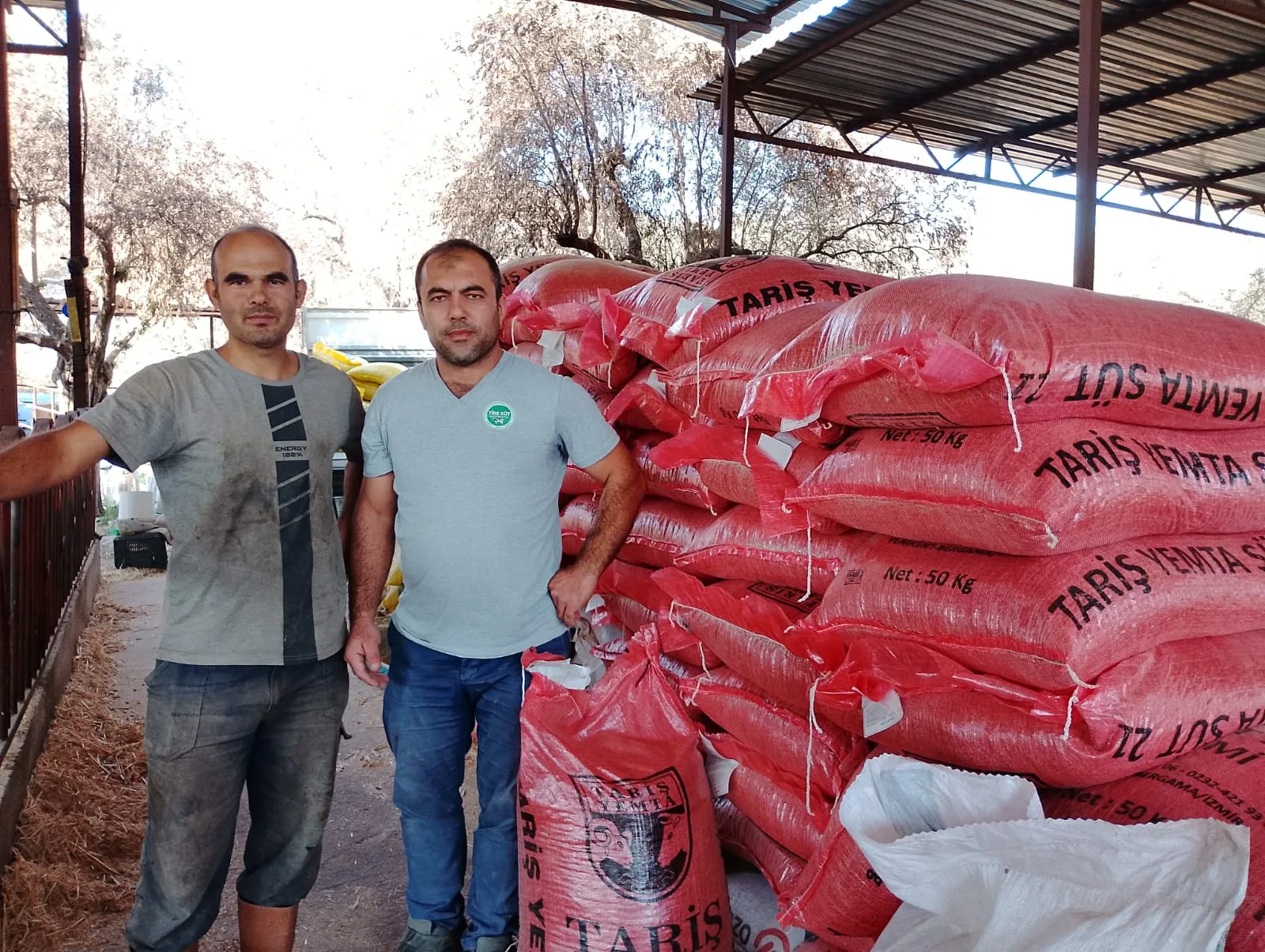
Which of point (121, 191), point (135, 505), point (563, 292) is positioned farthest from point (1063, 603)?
point (121, 191)

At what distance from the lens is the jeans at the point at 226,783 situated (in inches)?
83.6

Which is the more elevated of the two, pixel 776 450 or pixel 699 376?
pixel 699 376

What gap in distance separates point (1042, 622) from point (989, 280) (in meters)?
0.68

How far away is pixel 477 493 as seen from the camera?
240 cm

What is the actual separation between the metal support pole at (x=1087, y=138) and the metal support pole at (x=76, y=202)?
690 centimetres

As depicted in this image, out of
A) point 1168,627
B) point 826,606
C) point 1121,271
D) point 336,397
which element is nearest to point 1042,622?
point 1168,627

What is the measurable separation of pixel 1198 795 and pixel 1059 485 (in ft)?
1.94

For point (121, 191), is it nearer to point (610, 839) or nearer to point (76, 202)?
point (76, 202)

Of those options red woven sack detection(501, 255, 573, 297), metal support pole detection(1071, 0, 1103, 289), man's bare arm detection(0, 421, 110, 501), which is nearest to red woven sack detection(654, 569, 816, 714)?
man's bare arm detection(0, 421, 110, 501)

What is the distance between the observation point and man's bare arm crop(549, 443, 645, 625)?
→ 247 cm

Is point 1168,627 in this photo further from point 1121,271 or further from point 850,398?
point 1121,271

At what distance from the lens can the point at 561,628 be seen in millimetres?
2516

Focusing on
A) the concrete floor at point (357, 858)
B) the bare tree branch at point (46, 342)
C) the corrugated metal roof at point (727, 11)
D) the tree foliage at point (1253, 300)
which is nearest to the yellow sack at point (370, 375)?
the concrete floor at point (357, 858)

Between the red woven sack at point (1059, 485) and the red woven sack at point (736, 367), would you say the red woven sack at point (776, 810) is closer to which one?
the red woven sack at point (1059, 485)
